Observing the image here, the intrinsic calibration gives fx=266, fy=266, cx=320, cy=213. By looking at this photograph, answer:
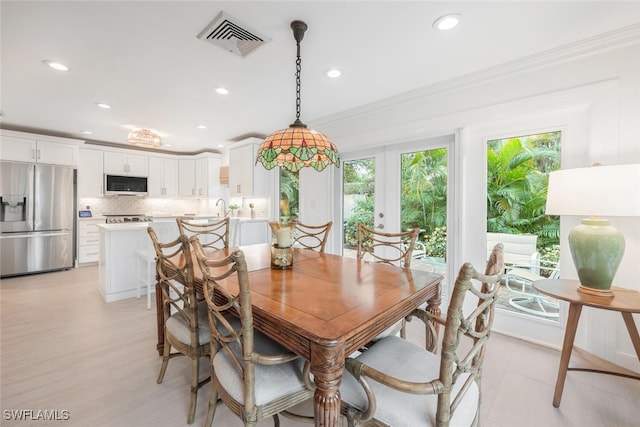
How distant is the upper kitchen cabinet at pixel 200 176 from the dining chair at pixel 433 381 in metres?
5.75

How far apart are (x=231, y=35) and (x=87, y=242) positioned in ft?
17.5

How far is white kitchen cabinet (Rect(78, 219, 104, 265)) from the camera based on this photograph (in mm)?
5090

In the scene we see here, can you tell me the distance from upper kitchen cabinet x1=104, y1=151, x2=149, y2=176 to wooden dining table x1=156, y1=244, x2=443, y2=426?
539 cm

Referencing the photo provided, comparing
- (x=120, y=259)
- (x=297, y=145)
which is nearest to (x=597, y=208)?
(x=297, y=145)

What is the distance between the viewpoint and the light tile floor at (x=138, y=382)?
5.03ft

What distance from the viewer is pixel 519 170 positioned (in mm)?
2506

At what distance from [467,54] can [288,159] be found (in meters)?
1.79

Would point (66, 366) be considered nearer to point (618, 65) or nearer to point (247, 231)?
point (247, 231)

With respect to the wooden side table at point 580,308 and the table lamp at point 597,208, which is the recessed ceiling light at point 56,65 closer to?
the table lamp at point 597,208

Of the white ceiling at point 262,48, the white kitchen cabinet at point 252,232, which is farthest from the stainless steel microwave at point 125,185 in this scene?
the white kitchen cabinet at point 252,232

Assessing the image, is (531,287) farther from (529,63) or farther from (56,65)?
(56,65)

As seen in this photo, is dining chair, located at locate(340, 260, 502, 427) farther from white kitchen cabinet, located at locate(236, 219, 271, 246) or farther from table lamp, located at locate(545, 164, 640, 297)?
white kitchen cabinet, located at locate(236, 219, 271, 246)

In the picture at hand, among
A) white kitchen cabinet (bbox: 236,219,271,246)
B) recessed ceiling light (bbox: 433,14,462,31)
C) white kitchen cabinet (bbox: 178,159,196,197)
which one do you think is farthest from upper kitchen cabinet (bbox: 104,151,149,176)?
recessed ceiling light (bbox: 433,14,462,31)

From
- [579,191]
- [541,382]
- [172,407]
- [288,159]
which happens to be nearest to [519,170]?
[579,191]
